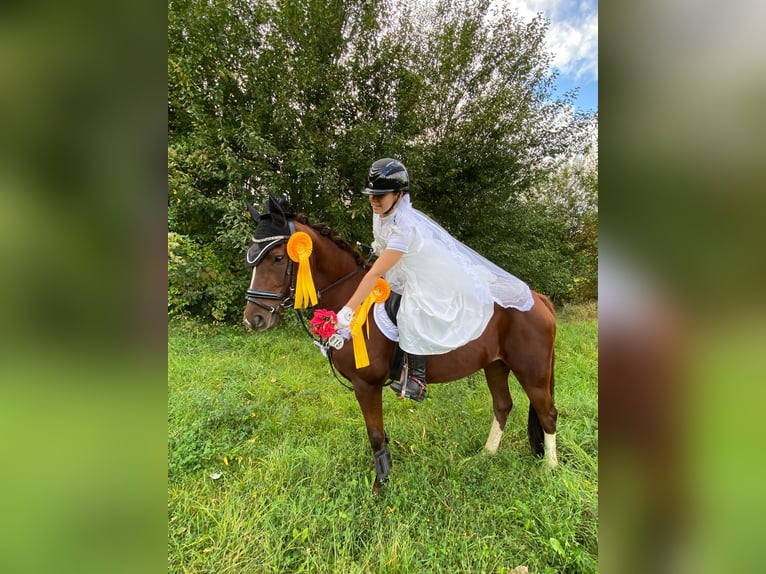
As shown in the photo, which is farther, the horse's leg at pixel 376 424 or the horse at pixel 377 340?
the horse's leg at pixel 376 424

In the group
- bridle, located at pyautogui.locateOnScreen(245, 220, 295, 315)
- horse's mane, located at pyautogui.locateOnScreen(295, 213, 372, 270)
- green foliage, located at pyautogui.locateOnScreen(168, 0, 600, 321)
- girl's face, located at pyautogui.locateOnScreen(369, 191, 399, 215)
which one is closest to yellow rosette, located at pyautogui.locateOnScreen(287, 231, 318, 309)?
bridle, located at pyautogui.locateOnScreen(245, 220, 295, 315)

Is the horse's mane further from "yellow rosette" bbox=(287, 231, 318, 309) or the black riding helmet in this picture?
the black riding helmet

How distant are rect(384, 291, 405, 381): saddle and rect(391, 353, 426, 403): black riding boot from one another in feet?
0.22

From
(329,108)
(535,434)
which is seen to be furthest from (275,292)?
(329,108)

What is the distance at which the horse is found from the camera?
212 centimetres

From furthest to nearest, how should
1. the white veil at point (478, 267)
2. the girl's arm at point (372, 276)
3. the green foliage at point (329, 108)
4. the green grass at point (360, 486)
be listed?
the green foliage at point (329, 108), the white veil at point (478, 267), the girl's arm at point (372, 276), the green grass at point (360, 486)

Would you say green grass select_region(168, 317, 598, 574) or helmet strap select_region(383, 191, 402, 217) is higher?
helmet strap select_region(383, 191, 402, 217)

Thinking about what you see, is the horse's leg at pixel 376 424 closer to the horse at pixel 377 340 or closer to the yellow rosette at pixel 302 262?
the horse at pixel 377 340

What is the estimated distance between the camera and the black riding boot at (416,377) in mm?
2268

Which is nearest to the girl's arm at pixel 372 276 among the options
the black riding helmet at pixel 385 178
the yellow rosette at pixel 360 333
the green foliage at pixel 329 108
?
the yellow rosette at pixel 360 333

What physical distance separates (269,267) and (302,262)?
0.76 ft

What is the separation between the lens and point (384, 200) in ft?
6.85
